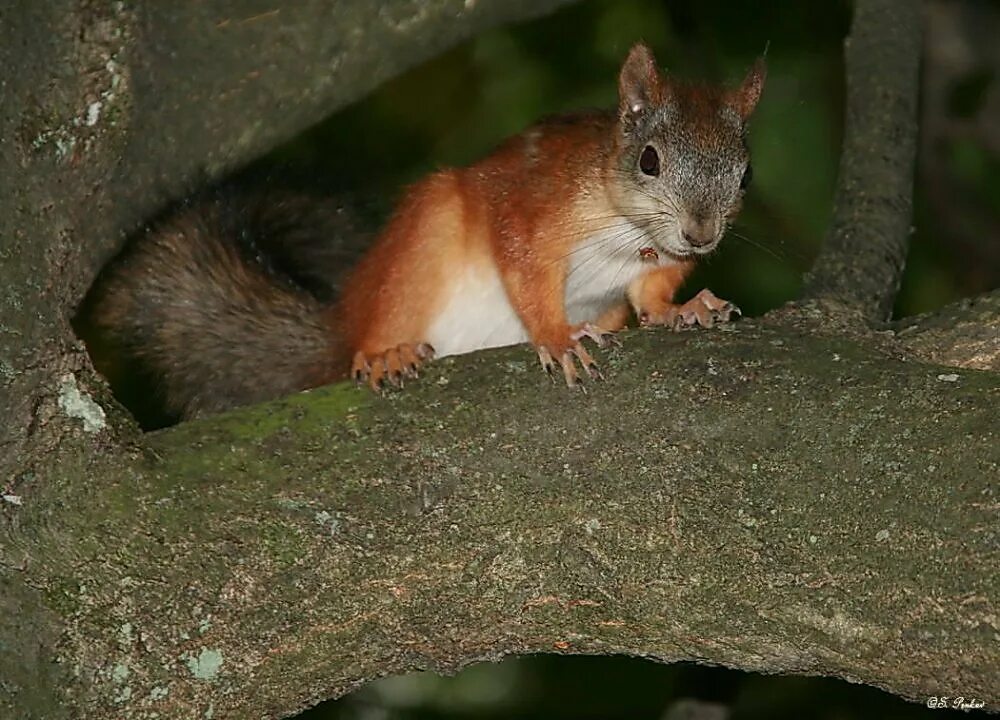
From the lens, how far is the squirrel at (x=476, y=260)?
323 cm

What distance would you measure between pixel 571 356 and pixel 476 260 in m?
1.07

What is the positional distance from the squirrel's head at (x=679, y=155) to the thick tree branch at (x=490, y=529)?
0.96 m

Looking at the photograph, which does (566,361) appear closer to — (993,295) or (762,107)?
(993,295)

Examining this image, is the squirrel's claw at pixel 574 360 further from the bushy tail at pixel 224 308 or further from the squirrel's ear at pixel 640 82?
the bushy tail at pixel 224 308

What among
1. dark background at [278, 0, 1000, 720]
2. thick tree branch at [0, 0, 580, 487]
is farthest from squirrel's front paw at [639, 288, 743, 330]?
dark background at [278, 0, 1000, 720]

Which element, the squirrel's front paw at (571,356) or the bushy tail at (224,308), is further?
the bushy tail at (224,308)

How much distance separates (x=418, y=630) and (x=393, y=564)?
0.10 metres

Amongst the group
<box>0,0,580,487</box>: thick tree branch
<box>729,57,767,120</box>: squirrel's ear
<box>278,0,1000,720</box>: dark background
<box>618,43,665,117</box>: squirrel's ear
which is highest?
<box>0,0,580,487</box>: thick tree branch

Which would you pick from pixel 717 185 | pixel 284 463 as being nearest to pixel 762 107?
pixel 717 185

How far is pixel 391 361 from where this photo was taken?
3049 millimetres

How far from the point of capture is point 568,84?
16.3 ft

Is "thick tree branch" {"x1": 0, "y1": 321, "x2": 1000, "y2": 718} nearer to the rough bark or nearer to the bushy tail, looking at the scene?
the rough bark

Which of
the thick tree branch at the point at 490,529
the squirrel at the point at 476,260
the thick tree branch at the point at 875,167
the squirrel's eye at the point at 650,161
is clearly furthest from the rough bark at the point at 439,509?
the squirrel's eye at the point at 650,161

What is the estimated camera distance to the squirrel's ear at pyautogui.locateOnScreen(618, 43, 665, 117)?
3.37 meters
